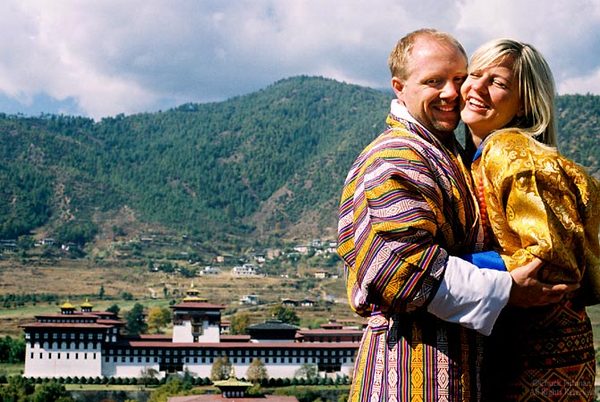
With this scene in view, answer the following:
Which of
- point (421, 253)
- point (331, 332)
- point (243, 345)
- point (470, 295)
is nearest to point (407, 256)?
point (421, 253)

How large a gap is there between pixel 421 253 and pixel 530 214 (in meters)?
0.28

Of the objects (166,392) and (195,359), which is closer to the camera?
(166,392)

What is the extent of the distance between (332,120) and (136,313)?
91.9 m

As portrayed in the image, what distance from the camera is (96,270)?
76000 mm

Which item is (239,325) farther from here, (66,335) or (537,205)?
(537,205)

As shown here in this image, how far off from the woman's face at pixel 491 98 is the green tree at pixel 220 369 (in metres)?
35.5

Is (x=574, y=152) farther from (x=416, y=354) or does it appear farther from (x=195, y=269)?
(x=416, y=354)

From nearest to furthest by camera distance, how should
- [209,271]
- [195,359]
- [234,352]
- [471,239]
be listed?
[471,239] → [234,352] → [195,359] → [209,271]

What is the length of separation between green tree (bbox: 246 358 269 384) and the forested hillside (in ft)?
156

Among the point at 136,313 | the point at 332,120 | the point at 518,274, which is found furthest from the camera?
the point at 332,120

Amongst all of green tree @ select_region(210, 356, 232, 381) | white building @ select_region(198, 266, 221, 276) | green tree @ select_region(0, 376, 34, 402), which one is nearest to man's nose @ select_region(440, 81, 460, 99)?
green tree @ select_region(0, 376, 34, 402)

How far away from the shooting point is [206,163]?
418 ft

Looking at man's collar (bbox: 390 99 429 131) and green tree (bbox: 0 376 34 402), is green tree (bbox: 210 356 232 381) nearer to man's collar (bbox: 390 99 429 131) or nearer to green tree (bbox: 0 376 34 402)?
green tree (bbox: 0 376 34 402)

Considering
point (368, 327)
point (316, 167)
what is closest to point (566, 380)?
point (368, 327)
